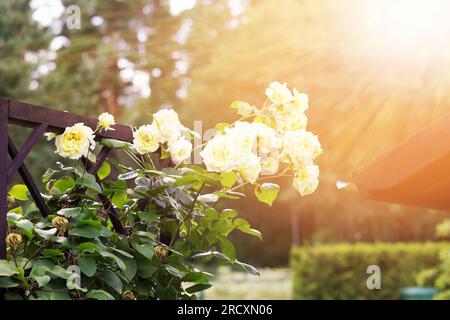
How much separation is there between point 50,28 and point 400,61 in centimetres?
1120

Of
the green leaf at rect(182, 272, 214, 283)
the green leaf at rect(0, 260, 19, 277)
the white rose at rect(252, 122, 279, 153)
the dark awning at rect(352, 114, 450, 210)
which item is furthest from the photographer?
the dark awning at rect(352, 114, 450, 210)

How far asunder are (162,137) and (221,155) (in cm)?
26

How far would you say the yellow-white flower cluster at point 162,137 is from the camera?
2406mm

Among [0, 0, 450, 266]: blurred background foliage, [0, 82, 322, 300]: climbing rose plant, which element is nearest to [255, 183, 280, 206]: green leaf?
[0, 82, 322, 300]: climbing rose plant

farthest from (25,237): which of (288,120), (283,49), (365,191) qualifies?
(283,49)

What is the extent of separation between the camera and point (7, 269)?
1.96 meters

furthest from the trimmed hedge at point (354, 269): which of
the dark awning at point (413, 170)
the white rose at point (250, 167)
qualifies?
the white rose at point (250, 167)

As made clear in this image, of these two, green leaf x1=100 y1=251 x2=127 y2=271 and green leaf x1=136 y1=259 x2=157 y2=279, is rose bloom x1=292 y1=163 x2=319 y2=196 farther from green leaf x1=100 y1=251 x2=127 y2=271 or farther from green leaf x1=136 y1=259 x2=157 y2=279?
green leaf x1=100 y1=251 x2=127 y2=271

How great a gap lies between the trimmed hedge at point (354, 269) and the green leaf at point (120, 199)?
10.0 m

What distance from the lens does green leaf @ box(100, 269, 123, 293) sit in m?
2.22

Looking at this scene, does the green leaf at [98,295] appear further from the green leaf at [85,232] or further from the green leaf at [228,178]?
the green leaf at [228,178]

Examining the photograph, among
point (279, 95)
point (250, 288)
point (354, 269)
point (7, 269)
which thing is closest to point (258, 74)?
point (250, 288)

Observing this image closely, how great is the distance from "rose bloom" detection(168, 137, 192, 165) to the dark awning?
1.58 m

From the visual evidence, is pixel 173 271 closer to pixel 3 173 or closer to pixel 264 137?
pixel 264 137
